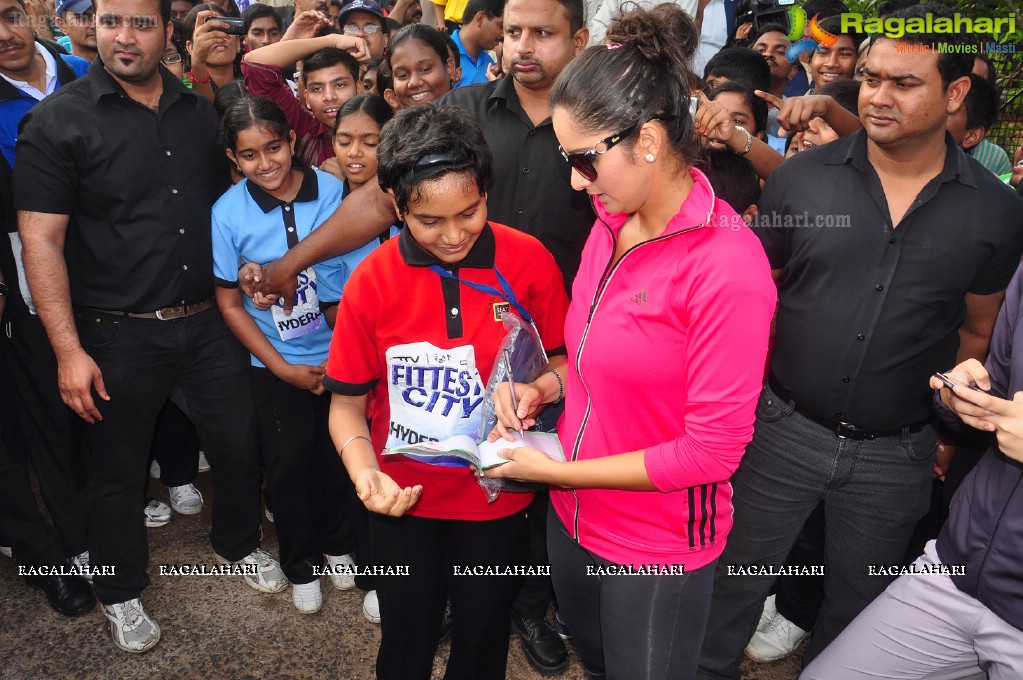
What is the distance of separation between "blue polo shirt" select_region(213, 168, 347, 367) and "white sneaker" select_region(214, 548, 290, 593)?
100 centimetres

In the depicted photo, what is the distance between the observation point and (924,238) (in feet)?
8.04

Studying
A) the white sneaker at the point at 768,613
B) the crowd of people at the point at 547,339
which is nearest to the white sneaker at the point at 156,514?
the crowd of people at the point at 547,339

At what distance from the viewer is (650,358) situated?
1888 mm

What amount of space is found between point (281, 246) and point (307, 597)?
5.31 feet

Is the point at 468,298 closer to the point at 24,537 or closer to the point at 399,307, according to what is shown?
the point at 399,307

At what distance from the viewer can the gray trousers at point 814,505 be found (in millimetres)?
2617

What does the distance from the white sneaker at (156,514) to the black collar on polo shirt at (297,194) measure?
1977 millimetres

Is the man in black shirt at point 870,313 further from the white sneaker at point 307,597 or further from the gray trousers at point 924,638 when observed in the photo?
the white sneaker at point 307,597

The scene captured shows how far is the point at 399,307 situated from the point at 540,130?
1.23 metres

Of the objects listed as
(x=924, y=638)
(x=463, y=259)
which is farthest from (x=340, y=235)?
(x=924, y=638)

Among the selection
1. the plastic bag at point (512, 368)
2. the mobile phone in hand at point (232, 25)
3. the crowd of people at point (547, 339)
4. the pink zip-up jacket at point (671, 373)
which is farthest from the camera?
the mobile phone in hand at point (232, 25)

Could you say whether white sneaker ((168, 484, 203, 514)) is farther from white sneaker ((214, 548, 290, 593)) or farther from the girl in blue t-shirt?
the girl in blue t-shirt

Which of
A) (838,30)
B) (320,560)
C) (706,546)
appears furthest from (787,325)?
(838,30)

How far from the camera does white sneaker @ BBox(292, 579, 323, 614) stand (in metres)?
3.56
